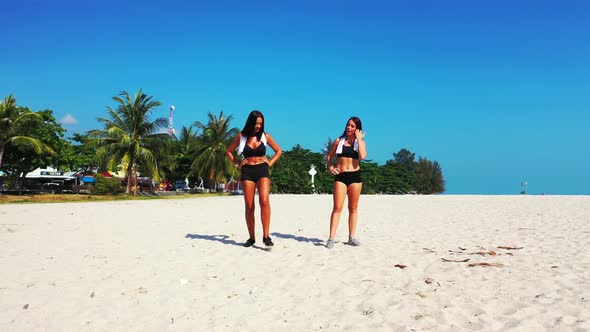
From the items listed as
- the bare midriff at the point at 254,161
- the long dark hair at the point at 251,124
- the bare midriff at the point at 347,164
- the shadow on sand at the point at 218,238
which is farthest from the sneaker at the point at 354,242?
the long dark hair at the point at 251,124

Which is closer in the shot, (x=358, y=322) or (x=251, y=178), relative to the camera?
(x=358, y=322)

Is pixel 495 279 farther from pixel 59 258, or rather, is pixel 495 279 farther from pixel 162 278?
pixel 59 258

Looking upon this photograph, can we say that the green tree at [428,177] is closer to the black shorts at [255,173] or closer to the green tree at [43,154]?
the green tree at [43,154]

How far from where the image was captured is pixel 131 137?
1152 inches

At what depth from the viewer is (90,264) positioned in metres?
5.43

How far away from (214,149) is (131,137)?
791cm

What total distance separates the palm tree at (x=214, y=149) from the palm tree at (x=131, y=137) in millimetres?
5370

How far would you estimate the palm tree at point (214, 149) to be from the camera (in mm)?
35438

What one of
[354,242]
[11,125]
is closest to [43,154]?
[11,125]

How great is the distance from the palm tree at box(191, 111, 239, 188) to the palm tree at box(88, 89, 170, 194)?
5370mm

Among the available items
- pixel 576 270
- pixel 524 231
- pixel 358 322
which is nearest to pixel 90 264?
pixel 358 322

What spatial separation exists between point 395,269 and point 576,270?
6.37 feet

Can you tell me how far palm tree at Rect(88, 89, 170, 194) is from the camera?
93.5ft

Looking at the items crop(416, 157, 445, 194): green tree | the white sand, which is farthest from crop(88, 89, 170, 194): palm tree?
crop(416, 157, 445, 194): green tree
